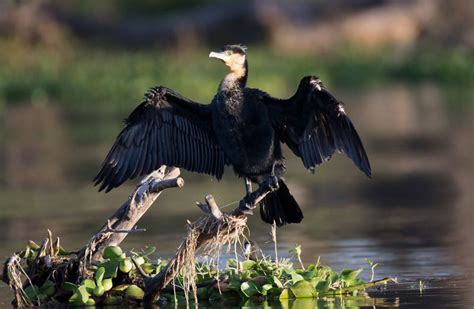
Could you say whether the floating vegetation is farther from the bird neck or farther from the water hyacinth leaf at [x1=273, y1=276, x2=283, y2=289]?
the bird neck

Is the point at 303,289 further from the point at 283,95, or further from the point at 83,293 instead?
the point at 283,95

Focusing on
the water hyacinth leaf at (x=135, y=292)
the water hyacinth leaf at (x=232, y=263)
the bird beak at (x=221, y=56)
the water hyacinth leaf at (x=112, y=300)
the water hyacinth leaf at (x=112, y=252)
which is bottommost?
the water hyacinth leaf at (x=112, y=300)

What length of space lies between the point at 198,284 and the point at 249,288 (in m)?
0.31

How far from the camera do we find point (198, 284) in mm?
7488

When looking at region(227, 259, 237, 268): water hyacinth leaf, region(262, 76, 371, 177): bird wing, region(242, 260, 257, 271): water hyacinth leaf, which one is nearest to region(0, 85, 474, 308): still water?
region(242, 260, 257, 271): water hyacinth leaf

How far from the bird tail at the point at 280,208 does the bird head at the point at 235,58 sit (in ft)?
2.43

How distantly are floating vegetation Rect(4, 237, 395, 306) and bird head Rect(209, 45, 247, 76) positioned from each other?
1165mm

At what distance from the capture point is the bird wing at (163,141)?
26.4 feet

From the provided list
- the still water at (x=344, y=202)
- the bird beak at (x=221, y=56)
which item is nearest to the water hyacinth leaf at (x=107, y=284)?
the still water at (x=344, y=202)

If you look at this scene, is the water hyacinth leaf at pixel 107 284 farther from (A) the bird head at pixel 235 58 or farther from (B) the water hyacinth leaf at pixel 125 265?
(A) the bird head at pixel 235 58

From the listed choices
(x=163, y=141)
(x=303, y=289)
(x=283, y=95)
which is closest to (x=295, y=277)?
(x=303, y=289)

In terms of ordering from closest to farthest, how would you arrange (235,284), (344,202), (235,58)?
(235,284)
(235,58)
(344,202)

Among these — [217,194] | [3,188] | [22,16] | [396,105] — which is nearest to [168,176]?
[217,194]

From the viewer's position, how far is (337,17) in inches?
1350
